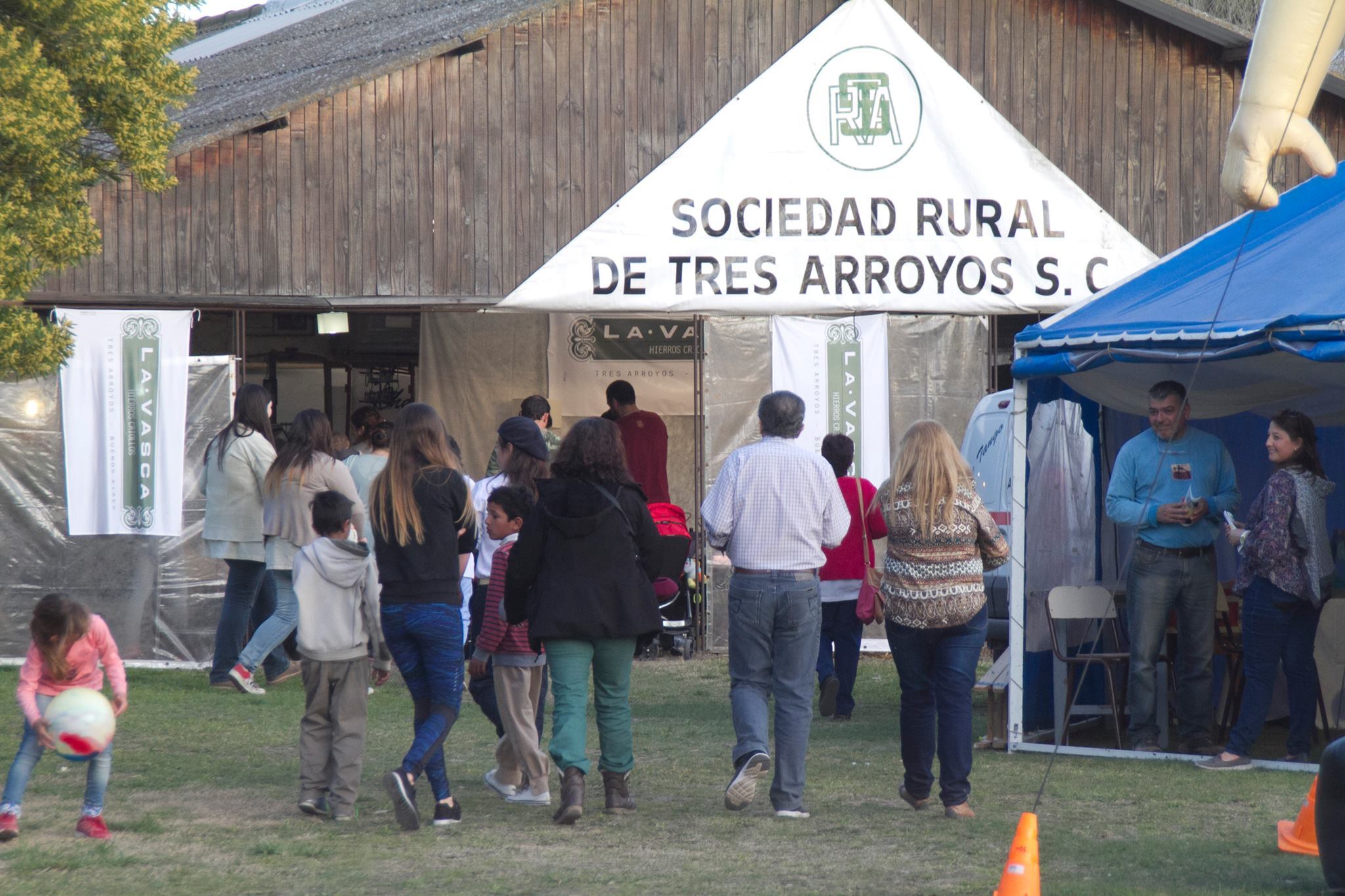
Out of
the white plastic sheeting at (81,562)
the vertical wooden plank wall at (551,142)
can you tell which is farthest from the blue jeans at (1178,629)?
the white plastic sheeting at (81,562)

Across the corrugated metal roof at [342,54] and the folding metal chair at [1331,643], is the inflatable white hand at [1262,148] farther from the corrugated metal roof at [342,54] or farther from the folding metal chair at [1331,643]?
the corrugated metal roof at [342,54]

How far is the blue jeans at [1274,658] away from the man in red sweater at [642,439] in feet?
19.3

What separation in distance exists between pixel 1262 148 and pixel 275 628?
751 cm

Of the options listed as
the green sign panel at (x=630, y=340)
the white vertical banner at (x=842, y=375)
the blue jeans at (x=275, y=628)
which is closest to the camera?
the blue jeans at (x=275, y=628)

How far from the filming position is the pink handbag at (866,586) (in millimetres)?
7971

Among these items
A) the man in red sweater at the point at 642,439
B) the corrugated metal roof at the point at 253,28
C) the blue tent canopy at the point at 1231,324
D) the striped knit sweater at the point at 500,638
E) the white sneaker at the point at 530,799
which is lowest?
the white sneaker at the point at 530,799

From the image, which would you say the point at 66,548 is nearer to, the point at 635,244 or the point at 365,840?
the point at 635,244

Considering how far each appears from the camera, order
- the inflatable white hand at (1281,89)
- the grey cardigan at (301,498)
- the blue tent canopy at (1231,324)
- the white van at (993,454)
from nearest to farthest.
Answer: the inflatable white hand at (1281,89)
the blue tent canopy at (1231,324)
the grey cardigan at (301,498)
the white van at (993,454)

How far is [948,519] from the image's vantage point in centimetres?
687

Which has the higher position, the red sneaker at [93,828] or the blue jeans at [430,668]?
the blue jeans at [430,668]

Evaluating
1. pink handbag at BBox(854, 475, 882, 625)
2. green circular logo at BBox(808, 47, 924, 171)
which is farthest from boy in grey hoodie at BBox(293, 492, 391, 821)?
green circular logo at BBox(808, 47, 924, 171)

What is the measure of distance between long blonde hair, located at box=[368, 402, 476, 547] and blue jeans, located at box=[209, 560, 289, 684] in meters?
4.47

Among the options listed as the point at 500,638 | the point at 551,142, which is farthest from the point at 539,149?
the point at 500,638

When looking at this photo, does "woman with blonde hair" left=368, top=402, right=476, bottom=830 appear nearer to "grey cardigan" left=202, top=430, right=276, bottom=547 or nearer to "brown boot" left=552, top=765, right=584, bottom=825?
"brown boot" left=552, top=765, right=584, bottom=825
